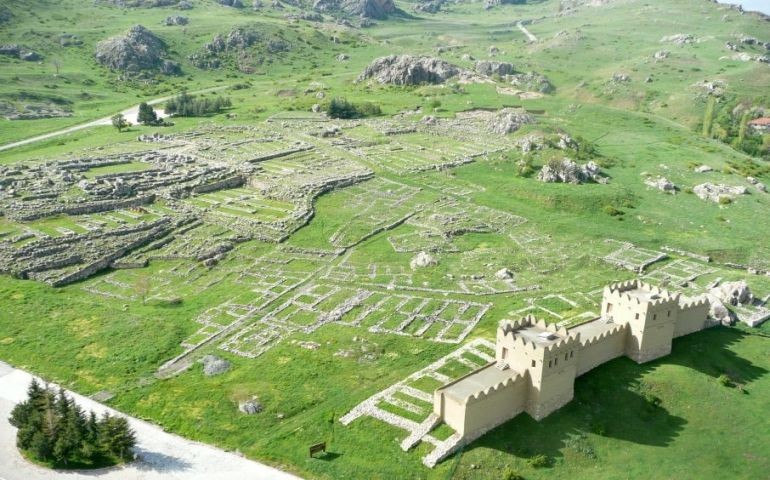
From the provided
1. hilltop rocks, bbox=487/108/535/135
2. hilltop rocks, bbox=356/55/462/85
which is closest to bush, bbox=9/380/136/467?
hilltop rocks, bbox=487/108/535/135

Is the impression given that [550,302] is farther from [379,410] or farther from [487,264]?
[379,410]

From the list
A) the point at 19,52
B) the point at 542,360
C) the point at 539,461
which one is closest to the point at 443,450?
the point at 539,461

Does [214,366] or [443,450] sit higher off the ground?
[214,366]

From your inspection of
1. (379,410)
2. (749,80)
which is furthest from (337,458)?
(749,80)

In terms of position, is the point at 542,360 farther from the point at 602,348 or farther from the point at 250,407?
the point at 250,407

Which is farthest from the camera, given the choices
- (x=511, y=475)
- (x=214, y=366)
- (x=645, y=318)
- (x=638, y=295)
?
(x=638, y=295)
